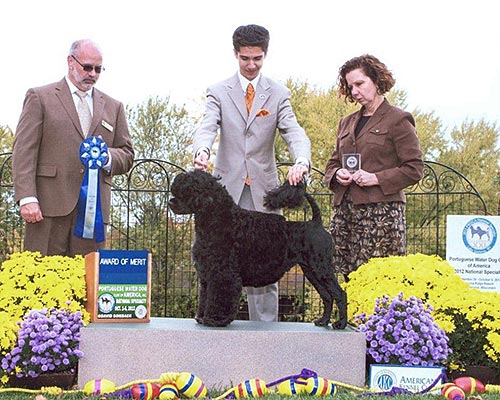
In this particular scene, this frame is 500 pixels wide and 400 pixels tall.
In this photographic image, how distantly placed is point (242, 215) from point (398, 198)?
1370mm

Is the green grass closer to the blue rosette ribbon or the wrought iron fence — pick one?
the blue rosette ribbon

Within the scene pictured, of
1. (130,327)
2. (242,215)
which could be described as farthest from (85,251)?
(242,215)

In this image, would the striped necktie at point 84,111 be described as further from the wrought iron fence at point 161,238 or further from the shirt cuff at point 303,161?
the wrought iron fence at point 161,238

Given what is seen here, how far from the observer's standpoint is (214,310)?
346 centimetres

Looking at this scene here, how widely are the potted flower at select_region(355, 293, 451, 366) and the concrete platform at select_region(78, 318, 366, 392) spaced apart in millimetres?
172

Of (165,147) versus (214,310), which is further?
(165,147)

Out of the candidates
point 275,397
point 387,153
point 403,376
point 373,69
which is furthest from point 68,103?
point 403,376

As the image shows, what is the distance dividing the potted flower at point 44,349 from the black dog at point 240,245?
2.26ft

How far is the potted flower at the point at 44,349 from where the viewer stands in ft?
11.0

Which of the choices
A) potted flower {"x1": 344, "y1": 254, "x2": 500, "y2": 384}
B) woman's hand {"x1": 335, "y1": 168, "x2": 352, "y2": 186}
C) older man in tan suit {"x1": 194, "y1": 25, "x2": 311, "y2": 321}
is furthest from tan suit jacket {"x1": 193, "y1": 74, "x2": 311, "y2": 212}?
potted flower {"x1": 344, "y1": 254, "x2": 500, "y2": 384}

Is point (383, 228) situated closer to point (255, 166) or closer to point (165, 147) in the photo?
point (255, 166)

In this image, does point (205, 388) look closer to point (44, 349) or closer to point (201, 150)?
point (44, 349)

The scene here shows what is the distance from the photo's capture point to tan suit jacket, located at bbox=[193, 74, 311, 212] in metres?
3.91

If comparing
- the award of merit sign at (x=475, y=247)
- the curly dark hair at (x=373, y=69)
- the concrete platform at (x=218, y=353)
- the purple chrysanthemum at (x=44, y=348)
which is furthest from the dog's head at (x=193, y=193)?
the award of merit sign at (x=475, y=247)
